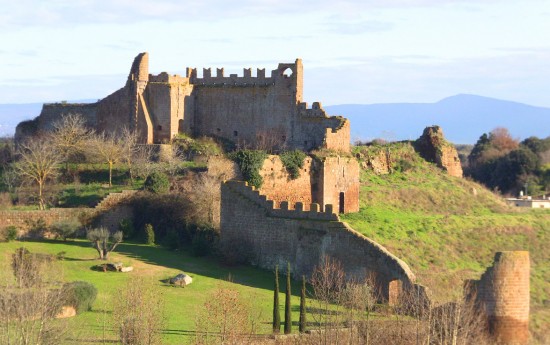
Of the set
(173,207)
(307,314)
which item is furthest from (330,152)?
(307,314)

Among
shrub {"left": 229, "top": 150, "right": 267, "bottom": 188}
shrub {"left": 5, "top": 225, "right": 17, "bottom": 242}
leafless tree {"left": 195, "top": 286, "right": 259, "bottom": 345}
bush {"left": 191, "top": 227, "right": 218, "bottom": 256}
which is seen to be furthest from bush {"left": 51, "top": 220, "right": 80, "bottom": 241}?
leafless tree {"left": 195, "top": 286, "right": 259, "bottom": 345}

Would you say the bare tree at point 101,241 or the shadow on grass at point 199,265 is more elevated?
the bare tree at point 101,241

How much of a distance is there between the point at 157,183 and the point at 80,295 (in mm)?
13137

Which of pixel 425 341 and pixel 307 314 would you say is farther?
pixel 307 314

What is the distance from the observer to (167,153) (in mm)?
54844

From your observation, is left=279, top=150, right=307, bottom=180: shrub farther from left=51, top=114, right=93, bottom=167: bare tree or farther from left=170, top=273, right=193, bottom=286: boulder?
left=170, top=273, right=193, bottom=286: boulder

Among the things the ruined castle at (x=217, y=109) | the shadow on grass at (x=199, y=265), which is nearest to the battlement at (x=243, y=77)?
the ruined castle at (x=217, y=109)

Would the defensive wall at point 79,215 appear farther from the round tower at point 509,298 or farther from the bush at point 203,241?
the round tower at point 509,298

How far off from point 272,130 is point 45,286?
21243 mm

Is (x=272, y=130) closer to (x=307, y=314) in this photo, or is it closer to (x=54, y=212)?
(x=54, y=212)

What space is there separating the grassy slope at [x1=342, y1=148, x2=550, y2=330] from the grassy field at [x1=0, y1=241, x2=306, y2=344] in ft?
17.6

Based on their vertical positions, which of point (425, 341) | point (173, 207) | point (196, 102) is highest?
point (196, 102)

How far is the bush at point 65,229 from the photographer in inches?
1827

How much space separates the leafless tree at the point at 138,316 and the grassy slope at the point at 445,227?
31.2 ft
